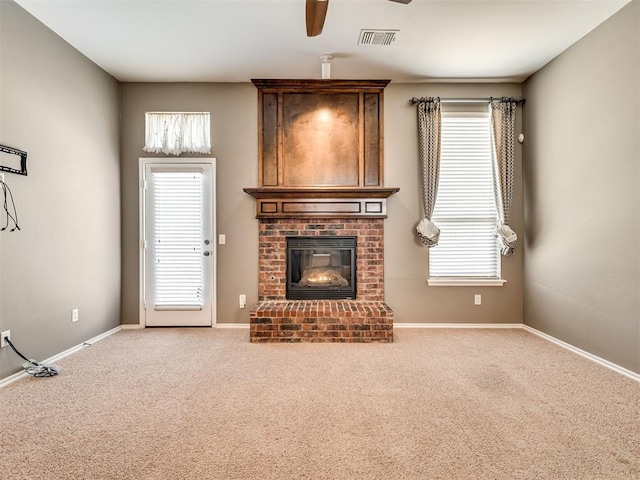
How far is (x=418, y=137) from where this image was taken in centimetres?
415

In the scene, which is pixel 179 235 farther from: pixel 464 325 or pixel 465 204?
pixel 464 325

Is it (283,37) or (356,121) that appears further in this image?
(356,121)

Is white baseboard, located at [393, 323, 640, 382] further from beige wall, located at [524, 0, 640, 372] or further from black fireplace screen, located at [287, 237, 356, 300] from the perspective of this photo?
black fireplace screen, located at [287, 237, 356, 300]

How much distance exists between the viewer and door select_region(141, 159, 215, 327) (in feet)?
13.6

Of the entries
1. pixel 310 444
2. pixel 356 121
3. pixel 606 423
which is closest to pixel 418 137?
pixel 356 121

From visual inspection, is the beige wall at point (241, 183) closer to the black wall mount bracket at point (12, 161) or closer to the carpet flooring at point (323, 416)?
the carpet flooring at point (323, 416)

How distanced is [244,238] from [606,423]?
139 inches

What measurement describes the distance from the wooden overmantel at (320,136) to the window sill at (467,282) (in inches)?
41.0

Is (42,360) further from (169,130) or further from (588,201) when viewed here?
(588,201)

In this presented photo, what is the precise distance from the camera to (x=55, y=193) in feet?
10.3

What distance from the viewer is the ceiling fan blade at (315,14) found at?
6.64ft

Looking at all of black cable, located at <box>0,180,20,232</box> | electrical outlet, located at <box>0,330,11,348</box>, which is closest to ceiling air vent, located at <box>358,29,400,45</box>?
black cable, located at <box>0,180,20,232</box>

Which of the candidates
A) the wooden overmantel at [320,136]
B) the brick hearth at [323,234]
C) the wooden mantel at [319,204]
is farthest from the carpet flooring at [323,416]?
the wooden overmantel at [320,136]

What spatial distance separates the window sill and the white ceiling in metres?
2.36
